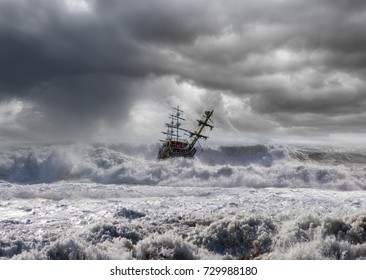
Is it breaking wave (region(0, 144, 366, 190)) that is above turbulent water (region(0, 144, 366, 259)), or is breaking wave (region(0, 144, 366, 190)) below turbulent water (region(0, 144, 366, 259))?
above

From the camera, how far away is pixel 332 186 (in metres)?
28.7

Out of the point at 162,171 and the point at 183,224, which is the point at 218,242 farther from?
the point at 162,171

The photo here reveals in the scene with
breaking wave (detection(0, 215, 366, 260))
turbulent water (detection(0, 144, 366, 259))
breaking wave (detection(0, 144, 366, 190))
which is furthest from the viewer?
breaking wave (detection(0, 144, 366, 190))

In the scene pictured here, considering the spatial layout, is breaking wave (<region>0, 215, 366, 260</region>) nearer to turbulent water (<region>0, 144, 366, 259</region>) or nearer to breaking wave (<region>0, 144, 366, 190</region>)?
turbulent water (<region>0, 144, 366, 259</region>)

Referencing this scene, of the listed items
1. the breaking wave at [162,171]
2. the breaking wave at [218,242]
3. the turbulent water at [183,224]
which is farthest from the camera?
the breaking wave at [162,171]

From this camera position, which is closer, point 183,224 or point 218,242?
point 218,242

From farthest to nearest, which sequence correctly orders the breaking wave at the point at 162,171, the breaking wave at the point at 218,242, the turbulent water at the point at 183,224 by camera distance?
the breaking wave at the point at 162,171
the turbulent water at the point at 183,224
the breaking wave at the point at 218,242

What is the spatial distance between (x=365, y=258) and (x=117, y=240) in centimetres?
592

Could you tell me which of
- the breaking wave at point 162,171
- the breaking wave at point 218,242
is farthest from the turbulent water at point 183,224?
the breaking wave at point 162,171

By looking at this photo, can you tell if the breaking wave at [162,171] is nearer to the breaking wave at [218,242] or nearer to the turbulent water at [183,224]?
the turbulent water at [183,224]

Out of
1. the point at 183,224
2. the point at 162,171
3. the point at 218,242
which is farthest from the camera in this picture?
the point at 162,171

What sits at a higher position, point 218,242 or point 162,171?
point 162,171

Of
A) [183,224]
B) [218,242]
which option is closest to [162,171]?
[183,224]

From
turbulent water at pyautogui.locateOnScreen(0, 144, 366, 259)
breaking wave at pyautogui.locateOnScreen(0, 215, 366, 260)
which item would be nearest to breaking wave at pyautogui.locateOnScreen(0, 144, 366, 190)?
turbulent water at pyautogui.locateOnScreen(0, 144, 366, 259)
